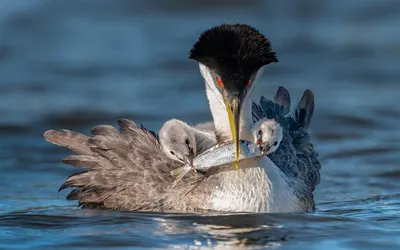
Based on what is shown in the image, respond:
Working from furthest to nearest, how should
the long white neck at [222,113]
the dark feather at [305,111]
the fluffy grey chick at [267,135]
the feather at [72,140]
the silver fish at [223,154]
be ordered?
the dark feather at [305,111]
the feather at [72,140]
the long white neck at [222,113]
the fluffy grey chick at [267,135]
the silver fish at [223,154]

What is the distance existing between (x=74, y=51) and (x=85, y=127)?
4.60 metres

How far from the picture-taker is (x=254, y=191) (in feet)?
33.5

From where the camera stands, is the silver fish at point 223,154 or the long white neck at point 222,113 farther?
the long white neck at point 222,113

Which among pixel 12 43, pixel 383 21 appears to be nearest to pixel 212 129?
pixel 12 43

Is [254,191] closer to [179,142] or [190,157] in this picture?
[190,157]

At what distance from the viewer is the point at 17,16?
74.2 ft

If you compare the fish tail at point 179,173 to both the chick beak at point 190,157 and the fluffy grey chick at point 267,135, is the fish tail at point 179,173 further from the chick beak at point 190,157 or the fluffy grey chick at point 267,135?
the fluffy grey chick at point 267,135

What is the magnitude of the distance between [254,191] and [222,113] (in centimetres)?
79

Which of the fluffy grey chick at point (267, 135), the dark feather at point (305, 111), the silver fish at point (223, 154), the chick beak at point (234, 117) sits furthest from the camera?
the dark feather at point (305, 111)

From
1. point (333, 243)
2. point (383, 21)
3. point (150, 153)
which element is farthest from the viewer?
point (383, 21)

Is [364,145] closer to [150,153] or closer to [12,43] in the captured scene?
[150,153]

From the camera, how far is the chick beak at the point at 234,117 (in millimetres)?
9852

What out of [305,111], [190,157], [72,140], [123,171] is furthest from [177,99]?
[190,157]

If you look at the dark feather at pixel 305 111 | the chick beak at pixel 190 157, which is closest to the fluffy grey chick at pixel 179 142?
the chick beak at pixel 190 157
